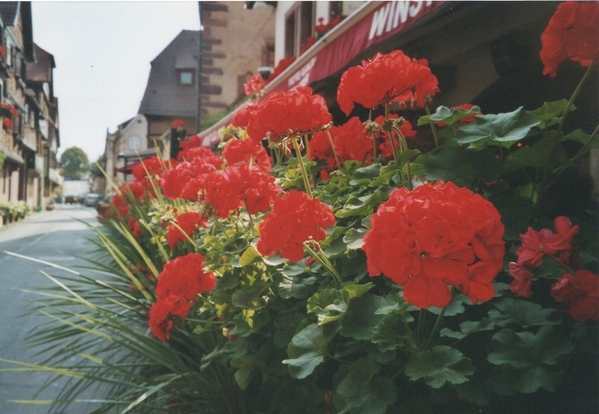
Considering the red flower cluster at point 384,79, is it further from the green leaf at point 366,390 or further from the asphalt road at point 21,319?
the asphalt road at point 21,319

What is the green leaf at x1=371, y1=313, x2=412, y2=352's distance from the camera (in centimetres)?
106

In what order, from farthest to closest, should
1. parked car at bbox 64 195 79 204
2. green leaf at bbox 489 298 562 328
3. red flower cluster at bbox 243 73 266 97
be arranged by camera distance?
parked car at bbox 64 195 79 204 → red flower cluster at bbox 243 73 266 97 → green leaf at bbox 489 298 562 328

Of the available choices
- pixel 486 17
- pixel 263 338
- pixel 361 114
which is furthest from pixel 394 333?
pixel 361 114

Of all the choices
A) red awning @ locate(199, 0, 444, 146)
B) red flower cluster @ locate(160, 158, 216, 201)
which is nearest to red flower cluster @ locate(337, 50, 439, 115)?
red flower cluster @ locate(160, 158, 216, 201)

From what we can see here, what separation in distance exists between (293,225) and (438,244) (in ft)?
1.50

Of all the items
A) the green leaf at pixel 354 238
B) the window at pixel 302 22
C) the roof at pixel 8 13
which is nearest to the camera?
the green leaf at pixel 354 238

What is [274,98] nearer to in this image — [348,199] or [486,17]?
[348,199]

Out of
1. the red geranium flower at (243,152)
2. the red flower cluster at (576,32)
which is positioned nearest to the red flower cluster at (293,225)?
the red flower cluster at (576,32)

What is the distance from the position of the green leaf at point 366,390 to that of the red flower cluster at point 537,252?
0.31 m

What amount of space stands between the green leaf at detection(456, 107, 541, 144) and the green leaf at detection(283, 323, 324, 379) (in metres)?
0.55

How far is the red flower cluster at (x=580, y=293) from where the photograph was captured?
1084 mm

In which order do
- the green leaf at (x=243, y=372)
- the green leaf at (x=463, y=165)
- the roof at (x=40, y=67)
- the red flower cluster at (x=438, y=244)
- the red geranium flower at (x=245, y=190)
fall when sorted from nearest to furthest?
the red flower cluster at (x=438, y=244), the green leaf at (x=463, y=165), the green leaf at (x=243, y=372), the red geranium flower at (x=245, y=190), the roof at (x=40, y=67)

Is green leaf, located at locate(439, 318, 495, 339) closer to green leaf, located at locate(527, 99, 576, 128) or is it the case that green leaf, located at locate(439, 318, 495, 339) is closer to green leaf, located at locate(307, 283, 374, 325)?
green leaf, located at locate(307, 283, 374, 325)

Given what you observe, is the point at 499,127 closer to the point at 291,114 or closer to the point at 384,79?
the point at 384,79
